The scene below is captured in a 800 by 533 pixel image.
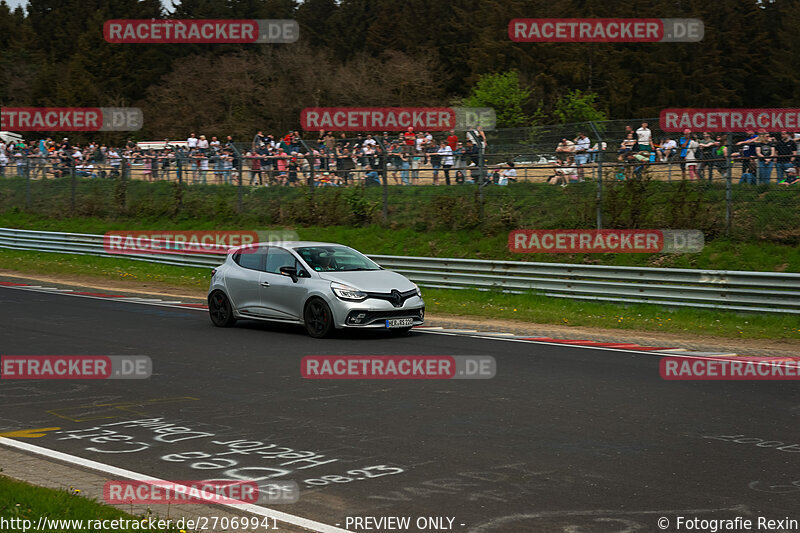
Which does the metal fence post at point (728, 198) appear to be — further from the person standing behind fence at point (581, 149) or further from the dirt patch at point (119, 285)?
the dirt patch at point (119, 285)

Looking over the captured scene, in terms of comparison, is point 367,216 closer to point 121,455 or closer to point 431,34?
point 121,455

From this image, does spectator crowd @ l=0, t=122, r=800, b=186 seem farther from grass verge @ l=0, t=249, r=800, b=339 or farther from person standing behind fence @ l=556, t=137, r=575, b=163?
grass verge @ l=0, t=249, r=800, b=339

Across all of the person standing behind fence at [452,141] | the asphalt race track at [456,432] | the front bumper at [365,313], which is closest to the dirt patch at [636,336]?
the asphalt race track at [456,432]

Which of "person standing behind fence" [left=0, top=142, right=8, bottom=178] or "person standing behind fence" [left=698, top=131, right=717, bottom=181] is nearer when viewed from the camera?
"person standing behind fence" [left=698, top=131, right=717, bottom=181]

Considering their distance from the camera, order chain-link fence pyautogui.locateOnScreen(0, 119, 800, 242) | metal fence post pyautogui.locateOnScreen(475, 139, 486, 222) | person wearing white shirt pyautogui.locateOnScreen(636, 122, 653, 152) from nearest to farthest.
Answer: chain-link fence pyautogui.locateOnScreen(0, 119, 800, 242) < person wearing white shirt pyautogui.locateOnScreen(636, 122, 653, 152) < metal fence post pyautogui.locateOnScreen(475, 139, 486, 222)

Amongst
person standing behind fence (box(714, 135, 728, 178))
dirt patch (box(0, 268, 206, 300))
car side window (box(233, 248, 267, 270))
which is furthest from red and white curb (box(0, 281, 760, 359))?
person standing behind fence (box(714, 135, 728, 178))

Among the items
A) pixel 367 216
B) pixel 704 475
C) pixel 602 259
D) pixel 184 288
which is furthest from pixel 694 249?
pixel 704 475

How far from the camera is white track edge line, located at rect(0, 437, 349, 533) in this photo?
630 cm

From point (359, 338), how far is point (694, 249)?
9.28 m

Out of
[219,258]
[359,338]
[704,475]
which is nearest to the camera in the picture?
[704,475]

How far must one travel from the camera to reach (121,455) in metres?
8.34

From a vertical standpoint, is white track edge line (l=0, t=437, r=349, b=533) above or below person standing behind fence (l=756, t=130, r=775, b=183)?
below

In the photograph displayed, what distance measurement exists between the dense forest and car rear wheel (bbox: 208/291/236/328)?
145 feet

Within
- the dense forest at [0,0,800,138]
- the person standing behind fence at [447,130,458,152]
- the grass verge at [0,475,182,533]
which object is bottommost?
the grass verge at [0,475,182,533]
